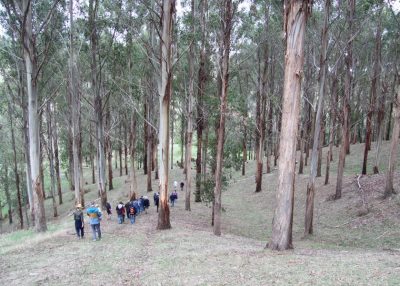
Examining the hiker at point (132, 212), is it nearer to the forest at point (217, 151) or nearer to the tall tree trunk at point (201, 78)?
the forest at point (217, 151)

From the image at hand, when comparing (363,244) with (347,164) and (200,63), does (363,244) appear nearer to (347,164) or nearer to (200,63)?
(200,63)

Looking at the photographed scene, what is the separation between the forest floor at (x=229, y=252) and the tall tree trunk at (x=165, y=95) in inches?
46.6

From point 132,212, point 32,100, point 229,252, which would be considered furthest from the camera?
point 132,212

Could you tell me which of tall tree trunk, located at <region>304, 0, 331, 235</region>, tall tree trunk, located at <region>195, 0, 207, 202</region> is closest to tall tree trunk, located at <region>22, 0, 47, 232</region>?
tall tree trunk, located at <region>195, 0, 207, 202</region>

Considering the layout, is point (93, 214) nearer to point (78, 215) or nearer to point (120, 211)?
point (78, 215)

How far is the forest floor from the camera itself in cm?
721

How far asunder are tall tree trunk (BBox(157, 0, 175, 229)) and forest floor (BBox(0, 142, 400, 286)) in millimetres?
1183

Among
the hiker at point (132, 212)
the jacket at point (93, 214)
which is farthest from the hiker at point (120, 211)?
the jacket at point (93, 214)

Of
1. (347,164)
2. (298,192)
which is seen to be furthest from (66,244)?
(347,164)

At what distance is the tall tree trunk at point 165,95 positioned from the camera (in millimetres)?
14234

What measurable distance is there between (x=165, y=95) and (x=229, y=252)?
7376 millimetres

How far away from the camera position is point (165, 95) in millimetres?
14477

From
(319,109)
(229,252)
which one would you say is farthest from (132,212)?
(319,109)

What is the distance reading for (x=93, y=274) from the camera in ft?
27.9
